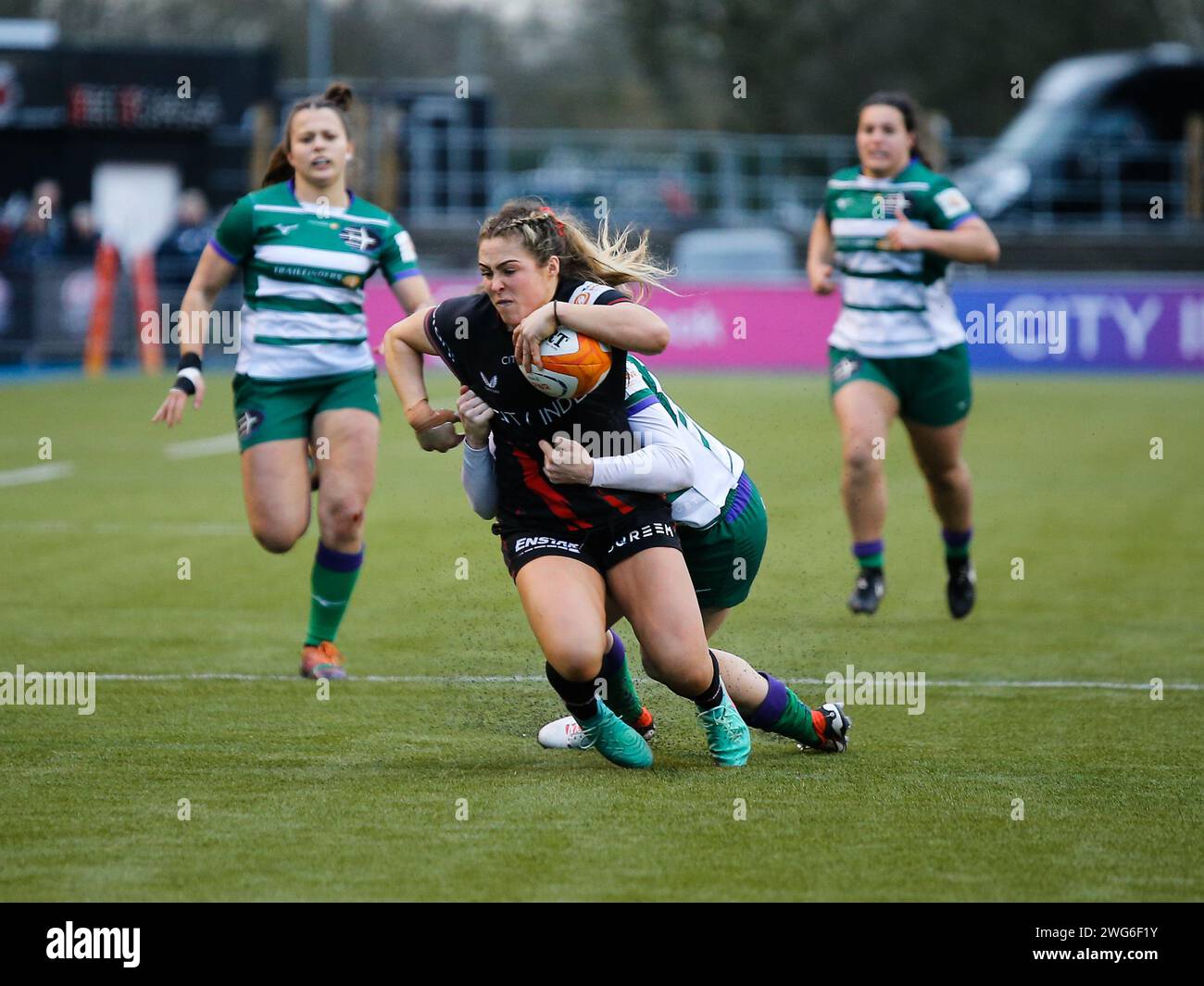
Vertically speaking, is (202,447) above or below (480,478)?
below

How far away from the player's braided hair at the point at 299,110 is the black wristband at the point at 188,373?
79 centimetres

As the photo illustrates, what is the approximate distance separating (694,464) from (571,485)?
40cm

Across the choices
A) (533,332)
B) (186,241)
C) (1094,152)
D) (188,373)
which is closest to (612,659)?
(533,332)

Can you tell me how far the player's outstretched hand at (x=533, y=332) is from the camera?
5.28 m

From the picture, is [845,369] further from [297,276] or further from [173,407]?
[173,407]

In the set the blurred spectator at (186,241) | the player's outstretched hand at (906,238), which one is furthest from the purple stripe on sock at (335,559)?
the blurred spectator at (186,241)

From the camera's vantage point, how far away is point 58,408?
20.3m

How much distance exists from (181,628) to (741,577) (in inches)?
135

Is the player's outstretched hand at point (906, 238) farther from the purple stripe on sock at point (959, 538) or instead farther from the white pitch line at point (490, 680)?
the white pitch line at point (490, 680)

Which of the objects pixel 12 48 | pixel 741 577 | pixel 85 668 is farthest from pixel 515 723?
pixel 12 48

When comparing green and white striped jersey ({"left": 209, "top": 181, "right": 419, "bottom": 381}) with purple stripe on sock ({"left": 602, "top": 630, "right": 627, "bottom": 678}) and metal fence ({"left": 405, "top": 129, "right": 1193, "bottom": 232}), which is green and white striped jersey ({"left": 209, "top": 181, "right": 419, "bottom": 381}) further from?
metal fence ({"left": 405, "top": 129, "right": 1193, "bottom": 232})

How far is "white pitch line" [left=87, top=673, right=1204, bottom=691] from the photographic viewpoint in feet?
23.5

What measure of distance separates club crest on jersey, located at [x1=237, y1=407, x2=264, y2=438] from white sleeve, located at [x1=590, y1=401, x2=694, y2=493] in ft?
7.11

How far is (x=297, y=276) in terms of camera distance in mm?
7336
